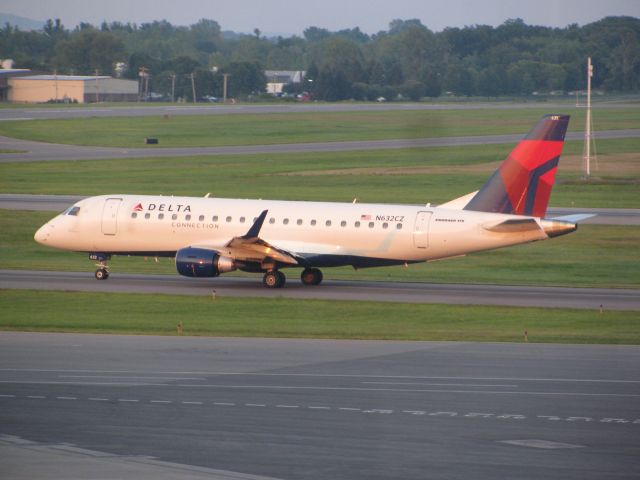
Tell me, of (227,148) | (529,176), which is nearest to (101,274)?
(529,176)

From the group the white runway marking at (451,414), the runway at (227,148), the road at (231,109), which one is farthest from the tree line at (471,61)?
the white runway marking at (451,414)

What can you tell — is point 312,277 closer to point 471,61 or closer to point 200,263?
point 200,263

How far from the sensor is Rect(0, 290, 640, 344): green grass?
36500mm

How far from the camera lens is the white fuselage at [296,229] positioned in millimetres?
45531

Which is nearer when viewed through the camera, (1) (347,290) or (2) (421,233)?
(2) (421,233)

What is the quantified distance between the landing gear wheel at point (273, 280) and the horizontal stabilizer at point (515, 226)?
8.51m

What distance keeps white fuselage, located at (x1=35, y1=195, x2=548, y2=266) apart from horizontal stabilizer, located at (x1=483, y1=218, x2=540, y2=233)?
144 mm

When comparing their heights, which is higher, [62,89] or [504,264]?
[62,89]

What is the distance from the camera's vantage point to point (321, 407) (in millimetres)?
25781

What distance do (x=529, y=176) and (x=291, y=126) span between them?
9360 cm

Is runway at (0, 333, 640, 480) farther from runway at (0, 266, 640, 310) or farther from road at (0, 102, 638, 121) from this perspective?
road at (0, 102, 638, 121)

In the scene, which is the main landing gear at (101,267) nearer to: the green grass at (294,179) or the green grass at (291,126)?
the green grass at (294,179)

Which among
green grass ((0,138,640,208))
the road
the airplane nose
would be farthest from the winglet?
the road

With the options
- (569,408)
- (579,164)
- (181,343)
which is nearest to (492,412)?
(569,408)
